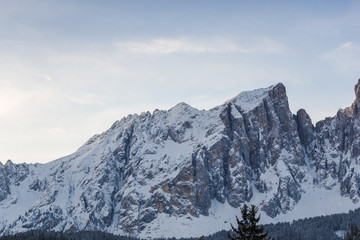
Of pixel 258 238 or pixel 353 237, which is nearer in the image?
pixel 258 238

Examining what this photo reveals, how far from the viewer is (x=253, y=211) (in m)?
35.9

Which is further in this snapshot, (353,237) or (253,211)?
(353,237)


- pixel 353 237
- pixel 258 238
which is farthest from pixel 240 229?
pixel 353 237

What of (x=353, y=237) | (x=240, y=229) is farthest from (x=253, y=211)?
(x=353, y=237)

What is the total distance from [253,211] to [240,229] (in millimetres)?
1707

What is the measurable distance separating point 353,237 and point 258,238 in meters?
56.3

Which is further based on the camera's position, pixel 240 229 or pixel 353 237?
pixel 353 237

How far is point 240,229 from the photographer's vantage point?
119 feet

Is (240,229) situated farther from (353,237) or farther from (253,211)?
(353,237)

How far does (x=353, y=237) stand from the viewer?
8525 centimetres

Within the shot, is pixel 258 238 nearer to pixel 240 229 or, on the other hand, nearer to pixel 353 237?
pixel 240 229

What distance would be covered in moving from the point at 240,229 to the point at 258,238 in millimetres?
1460

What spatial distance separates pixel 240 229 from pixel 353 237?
56816mm

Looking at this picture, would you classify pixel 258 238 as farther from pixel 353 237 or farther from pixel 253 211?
pixel 353 237
